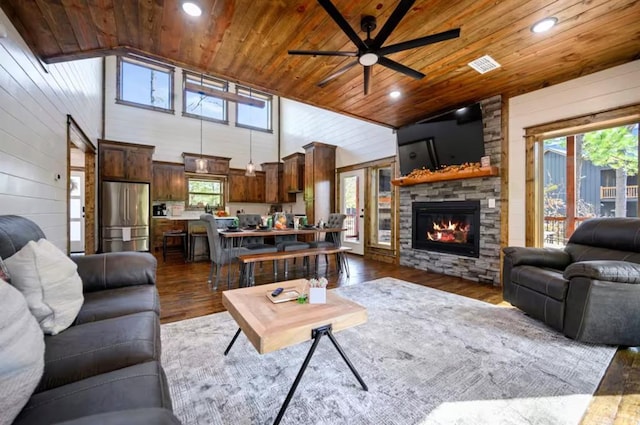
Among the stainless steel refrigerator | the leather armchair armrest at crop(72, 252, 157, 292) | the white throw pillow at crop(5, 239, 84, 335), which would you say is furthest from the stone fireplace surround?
the stainless steel refrigerator

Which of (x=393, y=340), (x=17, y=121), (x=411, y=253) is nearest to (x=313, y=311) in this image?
(x=393, y=340)

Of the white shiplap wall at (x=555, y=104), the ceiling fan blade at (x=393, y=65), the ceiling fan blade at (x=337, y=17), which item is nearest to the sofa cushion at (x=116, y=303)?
the ceiling fan blade at (x=337, y=17)

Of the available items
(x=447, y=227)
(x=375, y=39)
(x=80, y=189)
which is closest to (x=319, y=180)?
(x=447, y=227)

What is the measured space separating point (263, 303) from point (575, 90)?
4.35m

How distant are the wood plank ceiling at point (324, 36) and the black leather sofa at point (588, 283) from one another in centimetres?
183

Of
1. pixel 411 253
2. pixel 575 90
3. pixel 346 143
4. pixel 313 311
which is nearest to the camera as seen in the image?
pixel 313 311

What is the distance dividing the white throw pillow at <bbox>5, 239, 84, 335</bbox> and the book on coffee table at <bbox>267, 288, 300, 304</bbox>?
1.06m

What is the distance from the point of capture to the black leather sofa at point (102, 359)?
81cm

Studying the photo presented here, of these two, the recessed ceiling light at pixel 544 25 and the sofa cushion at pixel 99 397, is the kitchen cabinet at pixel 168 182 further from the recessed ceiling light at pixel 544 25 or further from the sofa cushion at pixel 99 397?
the recessed ceiling light at pixel 544 25

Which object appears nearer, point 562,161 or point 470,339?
point 470,339

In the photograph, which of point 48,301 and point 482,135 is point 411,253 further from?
point 48,301

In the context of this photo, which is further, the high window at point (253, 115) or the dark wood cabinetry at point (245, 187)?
the high window at point (253, 115)

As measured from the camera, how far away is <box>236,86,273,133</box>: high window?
8537 mm

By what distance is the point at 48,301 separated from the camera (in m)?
1.37
